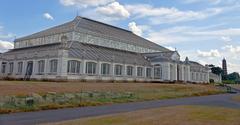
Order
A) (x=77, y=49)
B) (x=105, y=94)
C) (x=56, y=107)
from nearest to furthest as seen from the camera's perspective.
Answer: (x=56, y=107) → (x=105, y=94) → (x=77, y=49)

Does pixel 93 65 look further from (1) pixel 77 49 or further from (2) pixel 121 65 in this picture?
(2) pixel 121 65

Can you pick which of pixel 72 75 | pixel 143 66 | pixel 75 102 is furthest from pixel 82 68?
pixel 75 102

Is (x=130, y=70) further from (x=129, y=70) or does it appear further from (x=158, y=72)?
(x=158, y=72)

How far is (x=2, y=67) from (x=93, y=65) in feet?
76.2

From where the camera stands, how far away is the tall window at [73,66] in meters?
50.8

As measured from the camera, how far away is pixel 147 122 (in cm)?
1344

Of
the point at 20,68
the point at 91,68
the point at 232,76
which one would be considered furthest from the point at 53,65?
the point at 232,76

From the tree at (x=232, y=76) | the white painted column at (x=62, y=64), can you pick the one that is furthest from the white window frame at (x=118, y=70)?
the tree at (x=232, y=76)

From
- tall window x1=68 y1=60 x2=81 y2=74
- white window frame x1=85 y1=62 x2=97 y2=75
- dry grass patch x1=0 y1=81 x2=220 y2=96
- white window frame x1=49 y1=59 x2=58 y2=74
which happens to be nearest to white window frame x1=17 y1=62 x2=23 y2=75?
white window frame x1=49 y1=59 x2=58 y2=74

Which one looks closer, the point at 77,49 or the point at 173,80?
the point at 77,49

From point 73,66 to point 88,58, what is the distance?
4237mm

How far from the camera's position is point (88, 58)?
179 feet

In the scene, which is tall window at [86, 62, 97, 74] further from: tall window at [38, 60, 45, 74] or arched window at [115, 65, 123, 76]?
tall window at [38, 60, 45, 74]

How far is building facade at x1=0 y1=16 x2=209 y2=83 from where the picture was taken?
170 ft
